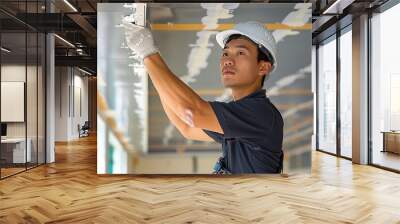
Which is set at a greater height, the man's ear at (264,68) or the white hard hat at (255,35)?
the white hard hat at (255,35)

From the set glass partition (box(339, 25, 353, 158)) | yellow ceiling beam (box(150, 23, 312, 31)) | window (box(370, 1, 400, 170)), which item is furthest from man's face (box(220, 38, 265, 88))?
glass partition (box(339, 25, 353, 158))

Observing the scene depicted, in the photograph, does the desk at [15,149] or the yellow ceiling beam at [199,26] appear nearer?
the yellow ceiling beam at [199,26]

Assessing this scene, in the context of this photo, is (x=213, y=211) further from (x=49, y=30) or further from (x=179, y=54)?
Answer: (x=49, y=30)

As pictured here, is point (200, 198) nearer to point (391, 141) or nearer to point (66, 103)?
point (391, 141)

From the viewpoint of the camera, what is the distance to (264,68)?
5211 millimetres

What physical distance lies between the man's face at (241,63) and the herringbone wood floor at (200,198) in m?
1.49

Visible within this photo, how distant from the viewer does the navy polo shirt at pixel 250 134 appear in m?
5.14

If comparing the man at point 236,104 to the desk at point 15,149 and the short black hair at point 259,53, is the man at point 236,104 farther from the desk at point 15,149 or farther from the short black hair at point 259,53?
the desk at point 15,149

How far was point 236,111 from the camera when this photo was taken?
5.12 metres

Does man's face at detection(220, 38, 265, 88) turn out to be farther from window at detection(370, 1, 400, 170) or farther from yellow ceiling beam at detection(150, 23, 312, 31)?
window at detection(370, 1, 400, 170)

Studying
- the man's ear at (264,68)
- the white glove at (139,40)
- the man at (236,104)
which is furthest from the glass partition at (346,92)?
the white glove at (139,40)

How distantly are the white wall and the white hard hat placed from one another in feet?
37.6

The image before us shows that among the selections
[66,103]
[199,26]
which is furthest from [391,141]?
[66,103]

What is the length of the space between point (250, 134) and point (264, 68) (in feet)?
2.85
